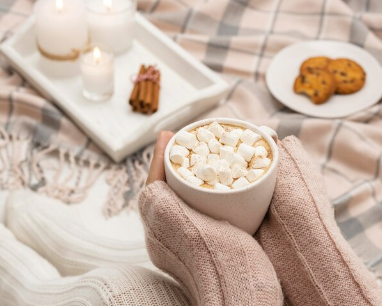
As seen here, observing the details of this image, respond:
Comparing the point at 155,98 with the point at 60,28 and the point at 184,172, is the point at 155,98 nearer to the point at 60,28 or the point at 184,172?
the point at 60,28

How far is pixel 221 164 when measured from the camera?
701mm

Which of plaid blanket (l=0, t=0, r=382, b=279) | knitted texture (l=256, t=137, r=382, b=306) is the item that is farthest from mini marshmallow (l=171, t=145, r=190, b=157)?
plaid blanket (l=0, t=0, r=382, b=279)

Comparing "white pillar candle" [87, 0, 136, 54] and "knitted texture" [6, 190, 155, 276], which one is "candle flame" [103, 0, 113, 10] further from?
"knitted texture" [6, 190, 155, 276]

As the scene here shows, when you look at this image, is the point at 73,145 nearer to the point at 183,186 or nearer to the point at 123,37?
the point at 123,37

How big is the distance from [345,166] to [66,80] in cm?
66

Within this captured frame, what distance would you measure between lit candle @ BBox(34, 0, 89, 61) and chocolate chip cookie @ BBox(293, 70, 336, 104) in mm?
506

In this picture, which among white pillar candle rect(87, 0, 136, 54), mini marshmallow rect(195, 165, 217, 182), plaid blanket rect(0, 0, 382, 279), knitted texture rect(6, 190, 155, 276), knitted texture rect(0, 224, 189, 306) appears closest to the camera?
mini marshmallow rect(195, 165, 217, 182)

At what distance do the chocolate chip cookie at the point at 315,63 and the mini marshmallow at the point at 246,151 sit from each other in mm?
787

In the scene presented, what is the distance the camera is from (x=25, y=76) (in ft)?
4.79

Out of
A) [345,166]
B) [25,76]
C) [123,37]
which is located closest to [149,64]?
[123,37]

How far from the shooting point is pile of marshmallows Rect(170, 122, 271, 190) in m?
0.70

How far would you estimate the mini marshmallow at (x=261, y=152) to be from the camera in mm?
716

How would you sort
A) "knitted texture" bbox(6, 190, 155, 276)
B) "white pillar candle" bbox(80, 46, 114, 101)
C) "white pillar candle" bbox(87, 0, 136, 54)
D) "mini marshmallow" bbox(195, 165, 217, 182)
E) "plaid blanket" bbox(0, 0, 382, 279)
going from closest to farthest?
"mini marshmallow" bbox(195, 165, 217, 182) < "knitted texture" bbox(6, 190, 155, 276) < "plaid blanket" bbox(0, 0, 382, 279) < "white pillar candle" bbox(80, 46, 114, 101) < "white pillar candle" bbox(87, 0, 136, 54)

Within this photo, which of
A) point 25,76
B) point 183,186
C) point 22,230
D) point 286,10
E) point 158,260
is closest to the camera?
point 183,186
